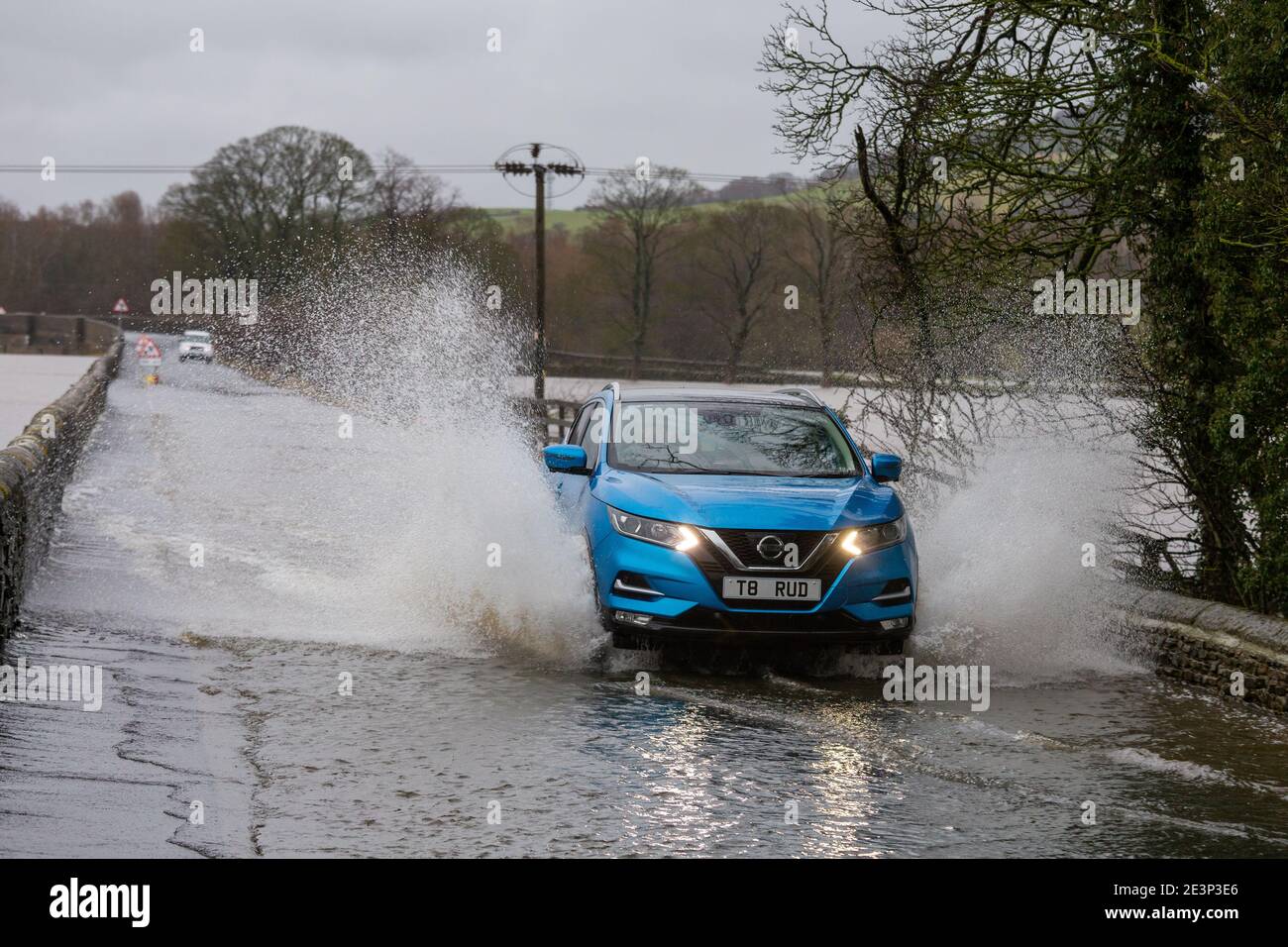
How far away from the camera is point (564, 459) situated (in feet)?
33.6

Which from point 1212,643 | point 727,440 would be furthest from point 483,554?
point 1212,643

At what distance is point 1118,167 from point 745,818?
7734 millimetres

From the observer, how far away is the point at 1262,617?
966 cm

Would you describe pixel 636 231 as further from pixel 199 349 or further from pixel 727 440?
pixel 727 440

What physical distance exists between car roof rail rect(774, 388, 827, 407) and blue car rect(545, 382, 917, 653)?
3.57ft

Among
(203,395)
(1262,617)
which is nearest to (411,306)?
(203,395)

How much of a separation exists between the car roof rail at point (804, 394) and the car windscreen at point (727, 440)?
0.26m

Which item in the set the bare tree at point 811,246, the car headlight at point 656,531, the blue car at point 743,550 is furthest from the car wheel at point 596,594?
the bare tree at point 811,246

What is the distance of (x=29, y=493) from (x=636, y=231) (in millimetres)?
77170

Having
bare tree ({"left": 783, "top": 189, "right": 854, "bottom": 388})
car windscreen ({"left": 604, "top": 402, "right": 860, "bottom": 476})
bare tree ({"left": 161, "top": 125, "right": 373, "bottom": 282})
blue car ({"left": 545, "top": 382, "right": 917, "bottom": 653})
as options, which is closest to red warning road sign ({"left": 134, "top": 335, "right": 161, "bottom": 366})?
bare tree ({"left": 161, "top": 125, "right": 373, "bottom": 282})

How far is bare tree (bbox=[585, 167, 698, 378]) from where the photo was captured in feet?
284

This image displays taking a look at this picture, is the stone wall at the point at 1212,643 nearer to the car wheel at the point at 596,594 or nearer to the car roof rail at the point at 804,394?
the car roof rail at the point at 804,394

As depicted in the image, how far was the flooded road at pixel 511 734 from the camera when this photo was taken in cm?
600
